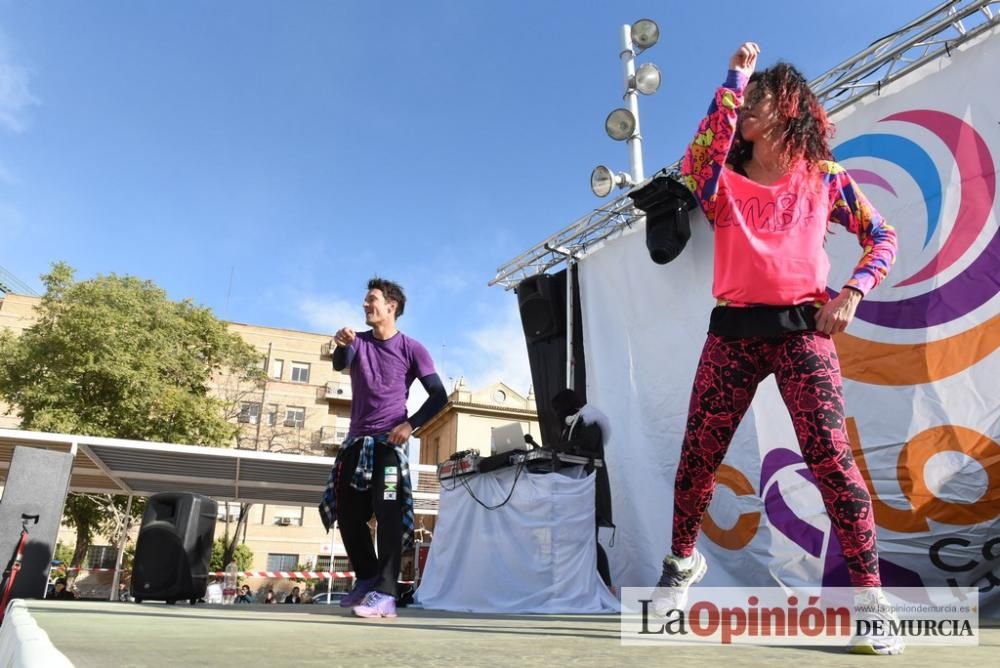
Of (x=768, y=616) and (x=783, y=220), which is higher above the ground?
(x=783, y=220)

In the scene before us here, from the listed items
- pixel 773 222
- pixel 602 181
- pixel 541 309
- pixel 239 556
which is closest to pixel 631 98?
pixel 602 181

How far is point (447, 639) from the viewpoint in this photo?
169 centimetres

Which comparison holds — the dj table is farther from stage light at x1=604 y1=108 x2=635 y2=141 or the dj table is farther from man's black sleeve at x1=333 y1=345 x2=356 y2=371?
stage light at x1=604 y1=108 x2=635 y2=141

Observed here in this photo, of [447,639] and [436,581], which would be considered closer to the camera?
[447,639]

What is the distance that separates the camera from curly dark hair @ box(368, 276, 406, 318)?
3385 mm

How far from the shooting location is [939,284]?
3834mm

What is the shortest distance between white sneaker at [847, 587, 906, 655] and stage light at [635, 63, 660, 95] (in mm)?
6083

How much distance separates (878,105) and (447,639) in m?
4.46

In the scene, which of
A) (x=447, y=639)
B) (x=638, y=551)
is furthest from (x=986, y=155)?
(x=447, y=639)

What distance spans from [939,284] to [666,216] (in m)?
2.10

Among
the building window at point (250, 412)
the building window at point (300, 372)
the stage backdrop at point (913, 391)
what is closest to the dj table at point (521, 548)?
the stage backdrop at point (913, 391)

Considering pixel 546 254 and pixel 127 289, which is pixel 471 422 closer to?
pixel 127 289

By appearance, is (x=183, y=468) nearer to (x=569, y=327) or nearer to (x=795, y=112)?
(x=569, y=327)

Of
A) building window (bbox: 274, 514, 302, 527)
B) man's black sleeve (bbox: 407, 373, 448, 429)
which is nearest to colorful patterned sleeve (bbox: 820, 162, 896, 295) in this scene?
man's black sleeve (bbox: 407, 373, 448, 429)
